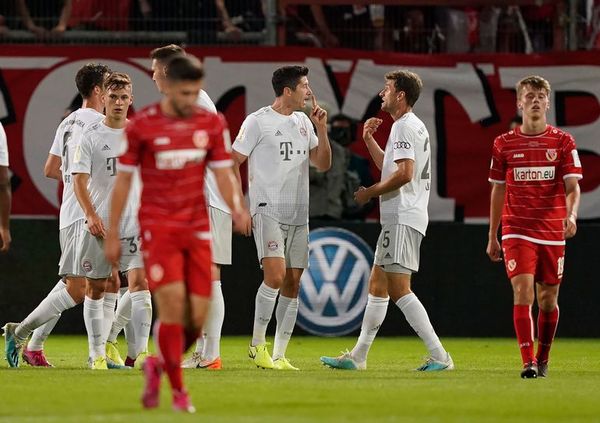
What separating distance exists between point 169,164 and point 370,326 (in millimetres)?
3910

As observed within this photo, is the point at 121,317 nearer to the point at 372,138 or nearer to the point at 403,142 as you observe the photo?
the point at 372,138

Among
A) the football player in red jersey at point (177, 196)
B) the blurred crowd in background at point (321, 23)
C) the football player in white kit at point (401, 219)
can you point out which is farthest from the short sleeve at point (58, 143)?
the blurred crowd in background at point (321, 23)

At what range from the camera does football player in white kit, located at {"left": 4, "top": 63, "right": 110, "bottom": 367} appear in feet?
38.2

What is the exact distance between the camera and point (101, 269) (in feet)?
37.5

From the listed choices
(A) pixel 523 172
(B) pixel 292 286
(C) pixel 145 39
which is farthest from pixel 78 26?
(A) pixel 523 172

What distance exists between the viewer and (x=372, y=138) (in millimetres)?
12141

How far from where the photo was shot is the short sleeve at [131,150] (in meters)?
8.34

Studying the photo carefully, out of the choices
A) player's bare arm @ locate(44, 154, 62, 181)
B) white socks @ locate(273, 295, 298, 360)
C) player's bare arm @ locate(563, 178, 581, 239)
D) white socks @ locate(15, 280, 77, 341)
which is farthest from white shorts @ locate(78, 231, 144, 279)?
player's bare arm @ locate(563, 178, 581, 239)

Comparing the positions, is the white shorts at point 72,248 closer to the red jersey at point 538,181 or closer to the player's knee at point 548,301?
the red jersey at point 538,181

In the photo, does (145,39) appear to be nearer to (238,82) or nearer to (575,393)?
(238,82)

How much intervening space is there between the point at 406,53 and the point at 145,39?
3139 mm

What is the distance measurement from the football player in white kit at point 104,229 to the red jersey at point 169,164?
2855 mm

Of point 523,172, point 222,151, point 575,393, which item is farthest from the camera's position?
point 523,172

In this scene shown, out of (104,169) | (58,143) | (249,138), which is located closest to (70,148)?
(104,169)
